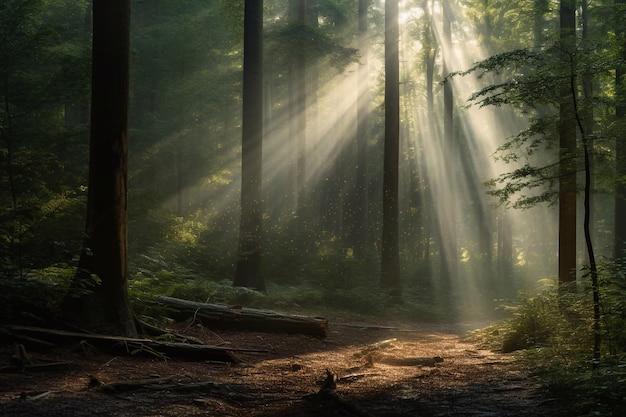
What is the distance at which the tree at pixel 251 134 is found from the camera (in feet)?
56.1

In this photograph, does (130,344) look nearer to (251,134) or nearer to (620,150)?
(251,134)

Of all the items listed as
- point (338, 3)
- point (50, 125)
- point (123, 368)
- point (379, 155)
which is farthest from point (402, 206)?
point (123, 368)

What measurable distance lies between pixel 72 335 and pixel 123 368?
102 cm

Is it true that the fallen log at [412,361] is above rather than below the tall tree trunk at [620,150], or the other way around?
below

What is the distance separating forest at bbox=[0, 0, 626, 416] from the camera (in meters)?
8.16

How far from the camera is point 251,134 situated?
672 inches

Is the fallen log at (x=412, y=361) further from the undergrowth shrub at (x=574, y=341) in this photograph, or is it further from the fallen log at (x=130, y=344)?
the fallen log at (x=130, y=344)

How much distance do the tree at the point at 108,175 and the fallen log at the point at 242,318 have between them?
8.42 ft

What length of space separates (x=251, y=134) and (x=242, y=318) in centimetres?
739

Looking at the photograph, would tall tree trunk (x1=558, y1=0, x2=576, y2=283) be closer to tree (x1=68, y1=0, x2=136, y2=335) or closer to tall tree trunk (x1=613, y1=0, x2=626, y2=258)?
tall tree trunk (x1=613, y1=0, x2=626, y2=258)

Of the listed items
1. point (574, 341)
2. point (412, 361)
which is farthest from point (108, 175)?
point (574, 341)

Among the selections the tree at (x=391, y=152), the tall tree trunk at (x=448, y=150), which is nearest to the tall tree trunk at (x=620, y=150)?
the tree at (x=391, y=152)

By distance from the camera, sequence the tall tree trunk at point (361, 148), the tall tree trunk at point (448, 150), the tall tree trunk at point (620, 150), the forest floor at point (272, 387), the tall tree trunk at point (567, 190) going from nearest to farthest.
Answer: the forest floor at point (272, 387), the tall tree trunk at point (567, 190), the tall tree trunk at point (620, 150), the tall tree trunk at point (361, 148), the tall tree trunk at point (448, 150)

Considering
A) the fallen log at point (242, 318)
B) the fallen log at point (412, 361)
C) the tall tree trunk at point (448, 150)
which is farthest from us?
the tall tree trunk at point (448, 150)
